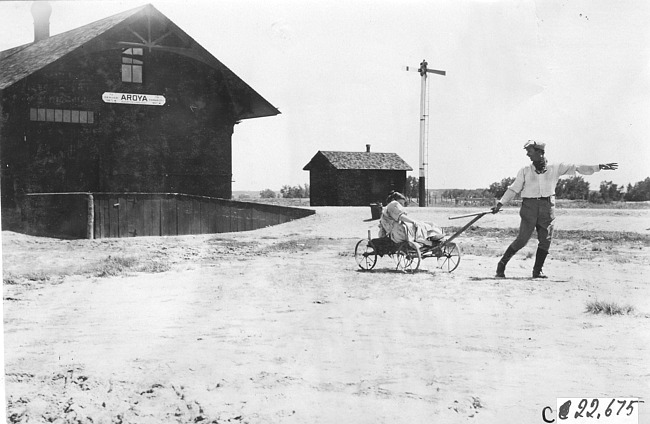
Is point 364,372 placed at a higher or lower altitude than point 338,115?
lower

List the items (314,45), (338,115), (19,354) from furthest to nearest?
1. (338,115)
2. (314,45)
3. (19,354)

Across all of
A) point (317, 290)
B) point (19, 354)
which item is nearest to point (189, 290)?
point (317, 290)

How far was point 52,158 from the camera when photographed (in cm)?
1285

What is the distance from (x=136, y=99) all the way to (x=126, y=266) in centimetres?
655

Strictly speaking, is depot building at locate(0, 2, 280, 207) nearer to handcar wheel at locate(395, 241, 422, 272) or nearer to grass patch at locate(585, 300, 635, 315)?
handcar wheel at locate(395, 241, 422, 272)

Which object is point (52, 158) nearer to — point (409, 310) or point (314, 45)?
point (314, 45)

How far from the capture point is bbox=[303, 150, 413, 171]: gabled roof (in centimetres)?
3003

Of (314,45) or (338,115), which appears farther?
(338,115)

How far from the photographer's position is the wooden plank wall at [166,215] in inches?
377

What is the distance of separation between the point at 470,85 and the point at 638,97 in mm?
1643

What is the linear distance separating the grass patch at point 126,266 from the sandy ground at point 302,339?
0.29 feet

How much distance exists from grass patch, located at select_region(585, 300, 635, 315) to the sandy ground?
5.3 inches

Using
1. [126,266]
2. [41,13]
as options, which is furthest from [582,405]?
[126,266]

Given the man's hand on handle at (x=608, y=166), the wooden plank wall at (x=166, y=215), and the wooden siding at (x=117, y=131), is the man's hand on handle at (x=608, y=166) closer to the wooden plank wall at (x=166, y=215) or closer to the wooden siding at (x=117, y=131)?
the wooden plank wall at (x=166, y=215)
